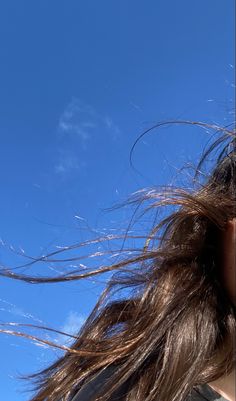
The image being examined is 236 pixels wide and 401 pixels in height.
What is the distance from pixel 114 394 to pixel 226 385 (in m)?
0.22

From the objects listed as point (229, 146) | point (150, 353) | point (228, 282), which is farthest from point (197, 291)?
point (229, 146)

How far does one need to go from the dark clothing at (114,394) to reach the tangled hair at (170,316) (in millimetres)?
14

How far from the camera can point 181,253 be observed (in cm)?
130

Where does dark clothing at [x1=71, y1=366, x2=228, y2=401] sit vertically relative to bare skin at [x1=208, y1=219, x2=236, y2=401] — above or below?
below

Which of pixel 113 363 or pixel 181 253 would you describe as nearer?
pixel 113 363

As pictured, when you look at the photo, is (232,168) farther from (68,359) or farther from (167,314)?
(68,359)

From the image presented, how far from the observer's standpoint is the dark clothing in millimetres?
989

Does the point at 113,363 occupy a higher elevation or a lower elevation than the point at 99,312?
lower

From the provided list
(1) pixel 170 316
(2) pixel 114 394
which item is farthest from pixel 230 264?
(2) pixel 114 394

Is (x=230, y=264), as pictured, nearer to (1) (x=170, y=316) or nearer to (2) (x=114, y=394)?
(1) (x=170, y=316)

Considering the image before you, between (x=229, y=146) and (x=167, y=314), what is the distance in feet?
1.69

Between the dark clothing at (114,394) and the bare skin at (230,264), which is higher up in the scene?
the bare skin at (230,264)

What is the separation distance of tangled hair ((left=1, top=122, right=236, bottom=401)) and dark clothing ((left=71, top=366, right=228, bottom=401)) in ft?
0.05

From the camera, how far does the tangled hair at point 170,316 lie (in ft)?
3.51
